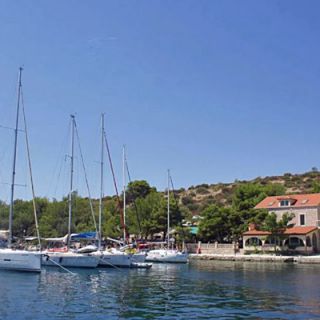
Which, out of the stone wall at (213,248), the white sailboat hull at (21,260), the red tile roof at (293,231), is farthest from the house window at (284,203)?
the white sailboat hull at (21,260)

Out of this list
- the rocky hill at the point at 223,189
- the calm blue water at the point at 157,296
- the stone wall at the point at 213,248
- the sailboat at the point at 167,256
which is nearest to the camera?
the calm blue water at the point at 157,296

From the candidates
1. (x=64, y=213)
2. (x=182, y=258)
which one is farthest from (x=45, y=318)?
(x=64, y=213)

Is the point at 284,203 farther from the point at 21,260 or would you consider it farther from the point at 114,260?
the point at 21,260

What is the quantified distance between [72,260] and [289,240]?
118 ft

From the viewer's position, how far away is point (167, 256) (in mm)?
66625

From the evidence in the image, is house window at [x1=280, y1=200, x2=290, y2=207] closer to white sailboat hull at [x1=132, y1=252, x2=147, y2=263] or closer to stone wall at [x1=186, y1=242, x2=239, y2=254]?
stone wall at [x1=186, y1=242, x2=239, y2=254]

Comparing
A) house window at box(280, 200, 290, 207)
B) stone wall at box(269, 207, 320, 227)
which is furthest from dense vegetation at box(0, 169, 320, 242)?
house window at box(280, 200, 290, 207)

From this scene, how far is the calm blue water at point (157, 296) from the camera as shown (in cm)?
2469

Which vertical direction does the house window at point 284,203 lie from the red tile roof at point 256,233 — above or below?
above

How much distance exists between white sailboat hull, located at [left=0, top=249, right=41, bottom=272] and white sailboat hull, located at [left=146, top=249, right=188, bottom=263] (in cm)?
2514

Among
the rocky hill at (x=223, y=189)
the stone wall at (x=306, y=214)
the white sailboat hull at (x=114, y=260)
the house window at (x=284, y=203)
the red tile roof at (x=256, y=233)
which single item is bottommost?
the white sailboat hull at (x=114, y=260)

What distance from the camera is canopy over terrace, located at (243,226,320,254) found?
7244 cm

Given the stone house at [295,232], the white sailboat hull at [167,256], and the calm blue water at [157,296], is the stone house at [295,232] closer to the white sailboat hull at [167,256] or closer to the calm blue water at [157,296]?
the white sailboat hull at [167,256]

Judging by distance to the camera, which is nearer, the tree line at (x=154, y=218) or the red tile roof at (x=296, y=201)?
the red tile roof at (x=296, y=201)
